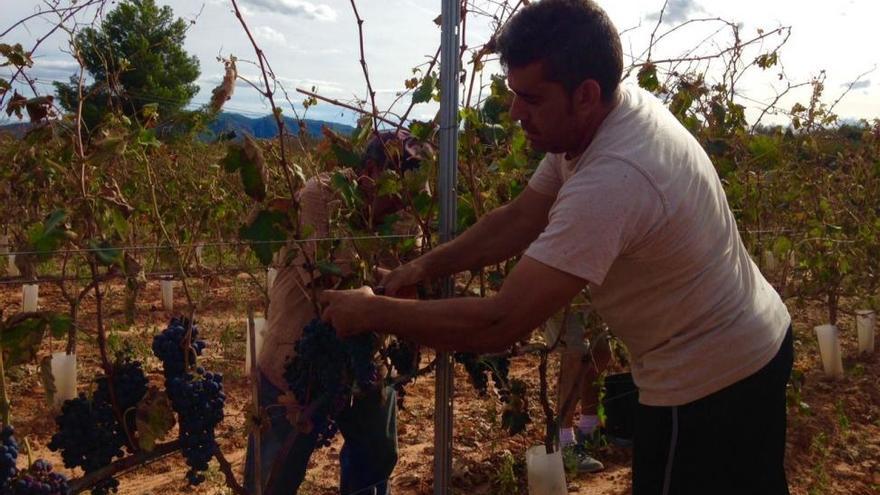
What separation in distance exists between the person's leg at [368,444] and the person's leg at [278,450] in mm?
172

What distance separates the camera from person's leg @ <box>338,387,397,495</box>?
103 inches

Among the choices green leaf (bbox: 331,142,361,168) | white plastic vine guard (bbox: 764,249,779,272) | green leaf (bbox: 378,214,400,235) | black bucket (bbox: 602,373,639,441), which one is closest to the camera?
green leaf (bbox: 331,142,361,168)

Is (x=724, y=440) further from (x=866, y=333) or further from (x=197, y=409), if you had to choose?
(x=866, y=333)

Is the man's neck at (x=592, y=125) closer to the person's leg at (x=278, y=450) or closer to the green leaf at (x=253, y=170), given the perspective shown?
the green leaf at (x=253, y=170)

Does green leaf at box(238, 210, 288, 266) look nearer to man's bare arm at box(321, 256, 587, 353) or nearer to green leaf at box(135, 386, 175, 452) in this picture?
man's bare arm at box(321, 256, 587, 353)

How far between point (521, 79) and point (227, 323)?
506 centimetres

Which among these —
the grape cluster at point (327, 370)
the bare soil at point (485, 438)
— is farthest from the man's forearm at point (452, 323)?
the bare soil at point (485, 438)

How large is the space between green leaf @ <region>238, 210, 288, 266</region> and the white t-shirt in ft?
2.25

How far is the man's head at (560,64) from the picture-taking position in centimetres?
164

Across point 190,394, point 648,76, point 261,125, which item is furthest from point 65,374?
point 648,76

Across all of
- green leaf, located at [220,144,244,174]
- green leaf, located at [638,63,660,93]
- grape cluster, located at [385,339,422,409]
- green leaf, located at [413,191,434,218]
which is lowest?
grape cluster, located at [385,339,422,409]

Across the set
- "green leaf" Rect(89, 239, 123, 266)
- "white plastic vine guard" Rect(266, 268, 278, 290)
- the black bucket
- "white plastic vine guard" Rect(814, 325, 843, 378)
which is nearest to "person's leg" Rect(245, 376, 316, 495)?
"white plastic vine guard" Rect(266, 268, 278, 290)

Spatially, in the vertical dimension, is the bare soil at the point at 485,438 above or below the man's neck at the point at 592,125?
below

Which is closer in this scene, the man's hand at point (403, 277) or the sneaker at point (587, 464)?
the man's hand at point (403, 277)
